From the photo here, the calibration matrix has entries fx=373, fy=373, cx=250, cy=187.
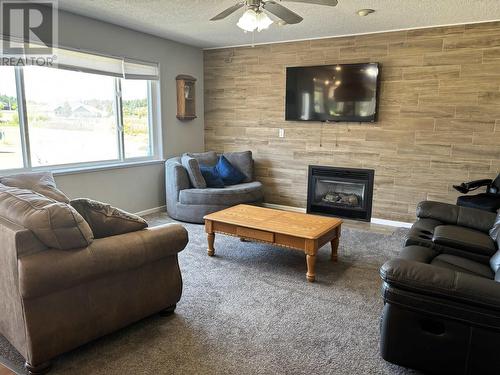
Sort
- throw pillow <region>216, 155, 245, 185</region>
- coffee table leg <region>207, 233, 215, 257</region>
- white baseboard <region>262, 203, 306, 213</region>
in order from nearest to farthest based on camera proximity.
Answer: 1. coffee table leg <region>207, 233, 215, 257</region>
2. throw pillow <region>216, 155, 245, 185</region>
3. white baseboard <region>262, 203, 306, 213</region>

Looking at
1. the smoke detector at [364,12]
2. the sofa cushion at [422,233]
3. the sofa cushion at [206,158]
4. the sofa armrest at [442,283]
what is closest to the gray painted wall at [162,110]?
the sofa cushion at [206,158]

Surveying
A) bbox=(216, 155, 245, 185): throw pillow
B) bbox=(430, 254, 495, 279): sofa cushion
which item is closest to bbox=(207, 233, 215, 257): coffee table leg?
bbox=(216, 155, 245, 185): throw pillow

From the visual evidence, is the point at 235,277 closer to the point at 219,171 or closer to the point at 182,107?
the point at 219,171

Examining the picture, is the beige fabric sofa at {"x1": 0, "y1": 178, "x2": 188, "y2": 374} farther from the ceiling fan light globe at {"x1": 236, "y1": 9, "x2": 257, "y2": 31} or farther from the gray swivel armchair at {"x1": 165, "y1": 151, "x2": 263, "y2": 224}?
the gray swivel armchair at {"x1": 165, "y1": 151, "x2": 263, "y2": 224}

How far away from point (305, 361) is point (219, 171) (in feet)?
11.9

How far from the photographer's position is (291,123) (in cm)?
552

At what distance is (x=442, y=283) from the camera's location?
1.77 m

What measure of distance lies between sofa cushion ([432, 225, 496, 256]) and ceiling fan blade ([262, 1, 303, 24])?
6.69ft

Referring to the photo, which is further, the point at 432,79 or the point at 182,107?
the point at 182,107

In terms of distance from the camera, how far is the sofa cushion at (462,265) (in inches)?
89.3

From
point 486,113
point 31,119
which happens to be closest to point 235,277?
point 31,119

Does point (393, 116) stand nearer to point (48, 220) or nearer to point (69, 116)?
point (69, 116)

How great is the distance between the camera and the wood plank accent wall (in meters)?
4.32

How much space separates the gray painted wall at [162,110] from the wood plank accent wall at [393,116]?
1.76ft
